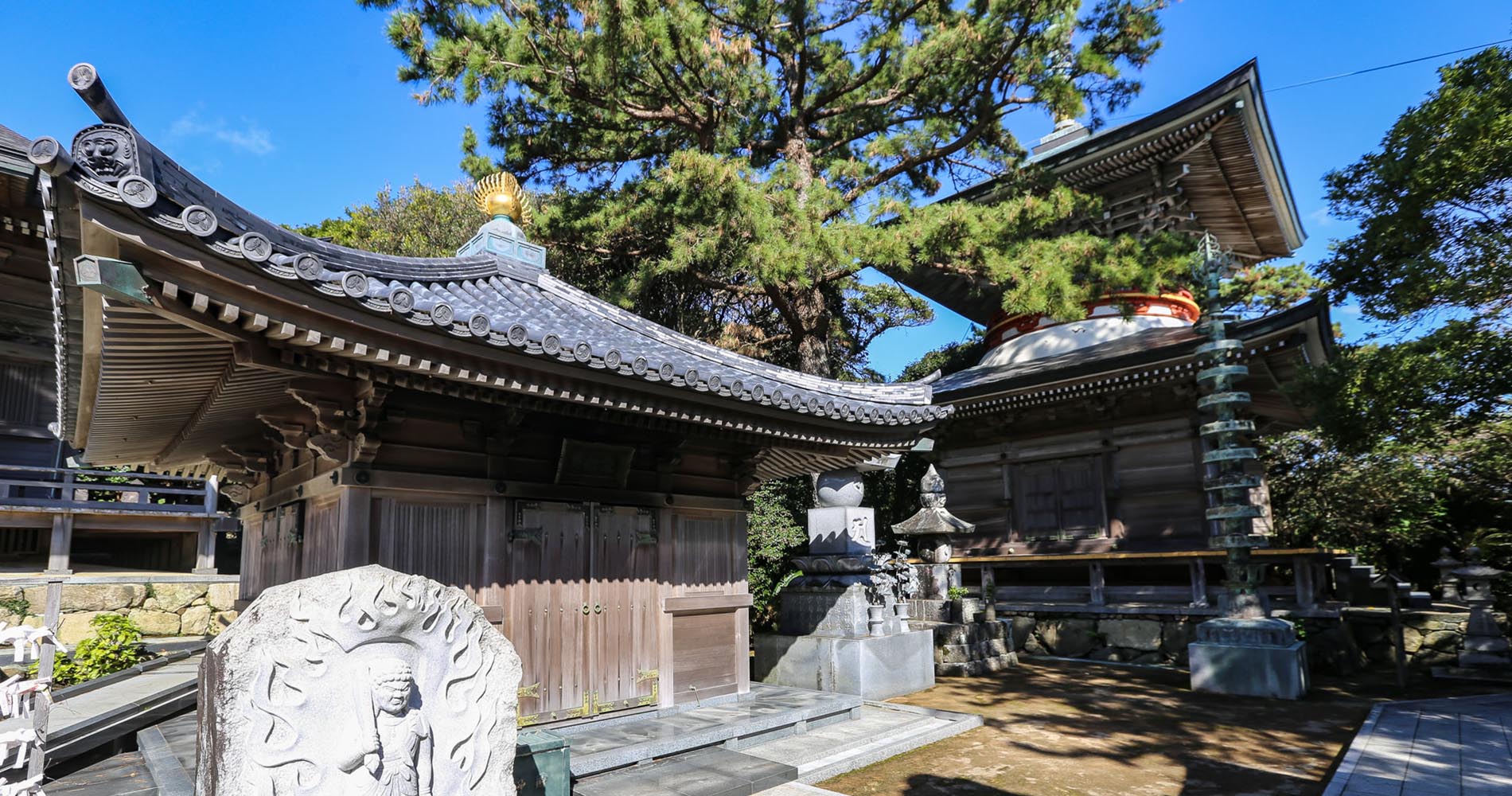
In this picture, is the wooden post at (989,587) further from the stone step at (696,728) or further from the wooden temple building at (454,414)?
the wooden temple building at (454,414)

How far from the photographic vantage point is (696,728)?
7.15 metres

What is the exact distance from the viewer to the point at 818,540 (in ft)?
36.8

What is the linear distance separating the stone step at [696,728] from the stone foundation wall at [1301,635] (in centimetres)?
647

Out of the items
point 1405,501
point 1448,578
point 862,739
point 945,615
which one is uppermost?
point 1405,501

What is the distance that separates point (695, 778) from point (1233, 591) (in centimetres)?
820

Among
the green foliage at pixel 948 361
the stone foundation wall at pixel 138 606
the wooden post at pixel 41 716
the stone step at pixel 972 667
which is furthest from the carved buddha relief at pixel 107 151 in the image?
the green foliage at pixel 948 361

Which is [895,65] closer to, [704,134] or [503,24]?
[704,134]

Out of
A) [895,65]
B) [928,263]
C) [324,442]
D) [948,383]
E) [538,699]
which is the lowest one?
[538,699]

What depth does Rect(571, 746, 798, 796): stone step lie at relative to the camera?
582 cm

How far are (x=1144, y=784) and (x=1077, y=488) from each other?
10031 millimetres

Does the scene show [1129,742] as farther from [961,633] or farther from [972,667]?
[961,633]

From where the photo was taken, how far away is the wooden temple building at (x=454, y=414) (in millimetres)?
4098

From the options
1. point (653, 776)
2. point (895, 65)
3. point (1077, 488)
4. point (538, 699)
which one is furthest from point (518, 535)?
point (1077, 488)

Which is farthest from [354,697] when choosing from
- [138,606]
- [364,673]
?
[138,606]
